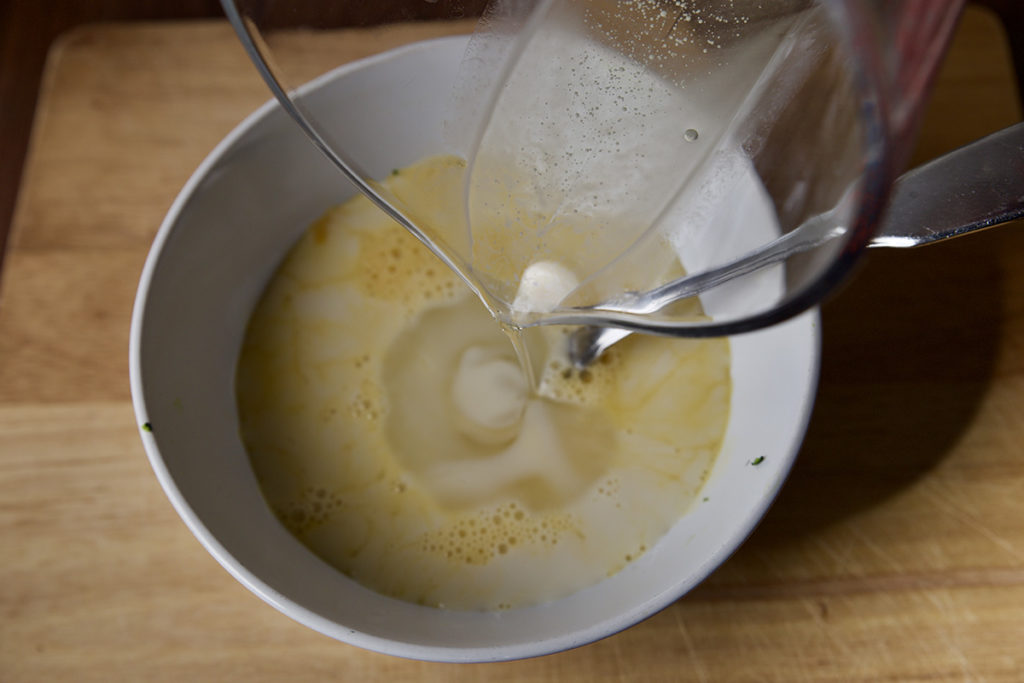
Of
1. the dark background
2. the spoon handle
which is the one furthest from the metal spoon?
the dark background

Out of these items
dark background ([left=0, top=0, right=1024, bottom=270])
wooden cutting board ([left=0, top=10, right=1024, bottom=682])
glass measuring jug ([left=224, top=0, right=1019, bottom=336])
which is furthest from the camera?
dark background ([left=0, top=0, right=1024, bottom=270])

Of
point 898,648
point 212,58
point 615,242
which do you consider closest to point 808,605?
point 898,648

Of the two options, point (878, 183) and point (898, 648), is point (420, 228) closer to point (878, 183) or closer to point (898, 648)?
point (878, 183)

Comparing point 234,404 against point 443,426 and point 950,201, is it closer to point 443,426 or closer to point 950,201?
point 443,426

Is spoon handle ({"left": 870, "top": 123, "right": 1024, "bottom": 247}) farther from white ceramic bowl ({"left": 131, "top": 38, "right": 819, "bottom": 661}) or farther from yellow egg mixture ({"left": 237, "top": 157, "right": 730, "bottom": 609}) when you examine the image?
yellow egg mixture ({"left": 237, "top": 157, "right": 730, "bottom": 609})

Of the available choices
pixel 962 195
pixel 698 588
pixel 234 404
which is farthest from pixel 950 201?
pixel 234 404

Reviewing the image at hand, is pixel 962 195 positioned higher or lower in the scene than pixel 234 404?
higher
